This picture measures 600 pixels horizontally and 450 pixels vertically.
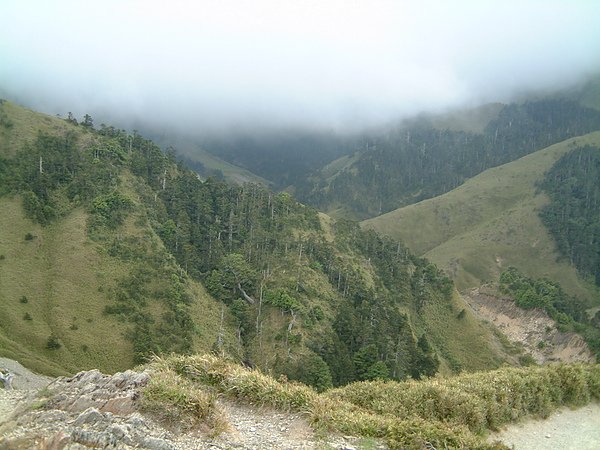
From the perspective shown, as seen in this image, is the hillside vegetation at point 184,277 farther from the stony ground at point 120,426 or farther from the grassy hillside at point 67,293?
the stony ground at point 120,426

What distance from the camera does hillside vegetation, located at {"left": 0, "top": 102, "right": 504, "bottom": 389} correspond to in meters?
64.2

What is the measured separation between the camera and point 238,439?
47.3ft

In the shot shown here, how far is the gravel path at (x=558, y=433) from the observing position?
18.3 metres

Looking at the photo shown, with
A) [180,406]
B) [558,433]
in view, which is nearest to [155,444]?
[180,406]

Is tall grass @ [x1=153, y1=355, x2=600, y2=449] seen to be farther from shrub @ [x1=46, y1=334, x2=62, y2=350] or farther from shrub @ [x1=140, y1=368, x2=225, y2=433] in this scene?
shrub @ [x1=46, y1=334, x2=62, y2=350]

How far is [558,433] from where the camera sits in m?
19.6

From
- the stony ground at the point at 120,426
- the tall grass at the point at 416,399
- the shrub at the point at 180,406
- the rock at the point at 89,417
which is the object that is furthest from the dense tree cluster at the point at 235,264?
the rock at the point at 89,417

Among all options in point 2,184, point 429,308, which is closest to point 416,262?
point 429,308

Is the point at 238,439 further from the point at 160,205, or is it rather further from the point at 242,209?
the point at 242,209

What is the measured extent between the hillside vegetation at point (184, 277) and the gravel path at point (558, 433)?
4704cm

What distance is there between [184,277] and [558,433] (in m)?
69.6

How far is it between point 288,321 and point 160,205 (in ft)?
122

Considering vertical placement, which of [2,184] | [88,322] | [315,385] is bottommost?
[315,385]

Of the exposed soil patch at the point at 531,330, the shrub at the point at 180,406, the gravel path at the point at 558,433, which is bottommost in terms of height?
the exposed soil patch at the point at 531,330
